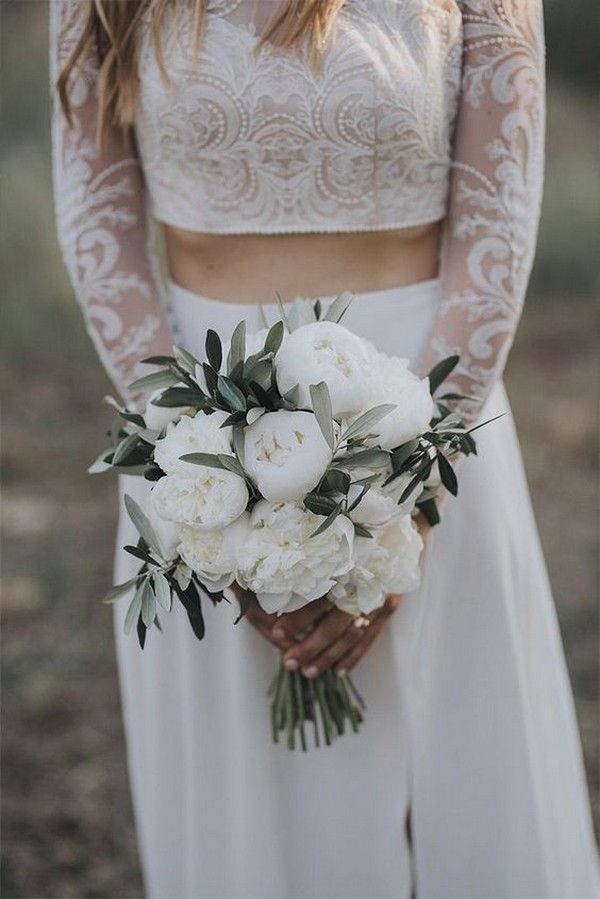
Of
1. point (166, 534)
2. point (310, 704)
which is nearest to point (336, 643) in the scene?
point (310, 704)

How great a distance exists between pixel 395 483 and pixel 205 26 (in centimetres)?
90

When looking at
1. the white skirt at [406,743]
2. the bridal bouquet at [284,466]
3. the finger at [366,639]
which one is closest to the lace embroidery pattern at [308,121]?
the white skirt at [406,743]

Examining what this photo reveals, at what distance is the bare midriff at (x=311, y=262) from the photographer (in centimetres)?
216

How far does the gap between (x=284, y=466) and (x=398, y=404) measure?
0.21 m

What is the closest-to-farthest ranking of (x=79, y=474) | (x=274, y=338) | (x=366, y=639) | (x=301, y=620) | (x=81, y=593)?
(x=274, y=338) → (x=301, y=620) → (x=366, y=639) → (x=81, y=593) → (x=79, y=474)

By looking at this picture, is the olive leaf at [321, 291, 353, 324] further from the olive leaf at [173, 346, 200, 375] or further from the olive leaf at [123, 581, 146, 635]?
the olive leaf at [123, 581, 146, 635]

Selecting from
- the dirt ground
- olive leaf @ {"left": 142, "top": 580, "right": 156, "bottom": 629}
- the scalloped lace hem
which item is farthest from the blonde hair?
the dirt ground

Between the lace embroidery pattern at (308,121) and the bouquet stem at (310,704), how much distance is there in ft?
2.83

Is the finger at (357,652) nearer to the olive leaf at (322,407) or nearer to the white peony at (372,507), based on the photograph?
the white peony at (372,507)

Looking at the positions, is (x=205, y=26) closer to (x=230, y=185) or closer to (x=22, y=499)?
(x=230, y=185)

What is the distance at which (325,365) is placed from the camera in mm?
1636

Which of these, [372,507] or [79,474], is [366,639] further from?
[79,474]

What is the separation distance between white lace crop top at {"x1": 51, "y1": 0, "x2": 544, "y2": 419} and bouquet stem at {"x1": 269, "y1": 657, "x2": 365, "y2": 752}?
0.60 metres

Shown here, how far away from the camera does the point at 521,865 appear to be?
234 centimetres
